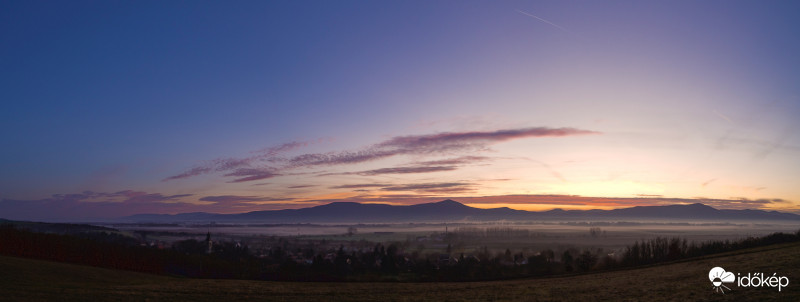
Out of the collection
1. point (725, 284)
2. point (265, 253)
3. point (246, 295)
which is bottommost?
point (265, 253)

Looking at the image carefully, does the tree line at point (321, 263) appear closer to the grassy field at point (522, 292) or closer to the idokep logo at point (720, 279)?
the grassy field at point (522, 292)

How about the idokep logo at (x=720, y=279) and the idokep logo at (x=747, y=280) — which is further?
the idokep logo at (x=720, y=279)

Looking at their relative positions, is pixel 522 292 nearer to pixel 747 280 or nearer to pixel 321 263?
pixel 747 280

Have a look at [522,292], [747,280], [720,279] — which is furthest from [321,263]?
[747,280]

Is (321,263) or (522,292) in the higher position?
(522,292)

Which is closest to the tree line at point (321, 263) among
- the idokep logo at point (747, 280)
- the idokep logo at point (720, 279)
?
the idokep logo at point (720, 279)

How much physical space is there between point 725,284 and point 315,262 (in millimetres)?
94346

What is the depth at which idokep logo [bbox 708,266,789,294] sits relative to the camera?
67.8 ft

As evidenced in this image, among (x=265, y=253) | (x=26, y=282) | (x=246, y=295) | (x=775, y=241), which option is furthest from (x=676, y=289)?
(x=265, y=253)

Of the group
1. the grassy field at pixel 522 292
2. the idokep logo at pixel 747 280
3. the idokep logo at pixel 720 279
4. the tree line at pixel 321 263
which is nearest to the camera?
the idokep logo at pixel 747 280

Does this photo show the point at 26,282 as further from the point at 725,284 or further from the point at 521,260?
the point at 521,260

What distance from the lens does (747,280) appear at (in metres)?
22.6

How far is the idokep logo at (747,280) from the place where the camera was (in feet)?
67.8

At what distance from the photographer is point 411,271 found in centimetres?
9406
